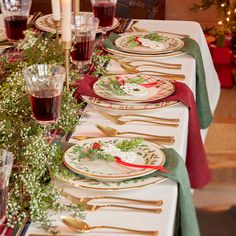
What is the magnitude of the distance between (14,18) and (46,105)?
0.71 metres

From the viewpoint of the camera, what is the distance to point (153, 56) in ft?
7.61

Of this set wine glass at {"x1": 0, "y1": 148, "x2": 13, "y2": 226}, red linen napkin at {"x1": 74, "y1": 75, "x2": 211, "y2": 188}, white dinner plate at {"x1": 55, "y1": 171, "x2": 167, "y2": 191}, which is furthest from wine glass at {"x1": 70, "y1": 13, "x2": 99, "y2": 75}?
wine glass at {"x1": 0, "y1": 148, "x2": 13, "y2": 226}

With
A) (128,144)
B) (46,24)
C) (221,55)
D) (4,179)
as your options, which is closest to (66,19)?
(128,144)

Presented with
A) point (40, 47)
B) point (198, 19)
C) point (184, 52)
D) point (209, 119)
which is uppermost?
point (40, 47)

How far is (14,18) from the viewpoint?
2.20 m

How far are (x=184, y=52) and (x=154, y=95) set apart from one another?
467mm

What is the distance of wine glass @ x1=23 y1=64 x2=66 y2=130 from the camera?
1576 millimetres

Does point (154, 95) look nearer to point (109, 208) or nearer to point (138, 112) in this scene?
point (138, 112)

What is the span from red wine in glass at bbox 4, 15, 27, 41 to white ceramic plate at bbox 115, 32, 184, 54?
1.19ft

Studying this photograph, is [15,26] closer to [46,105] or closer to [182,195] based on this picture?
[46,105]

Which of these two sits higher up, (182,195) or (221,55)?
(182,195)

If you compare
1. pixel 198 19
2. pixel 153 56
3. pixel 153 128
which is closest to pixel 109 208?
pixel 153 128

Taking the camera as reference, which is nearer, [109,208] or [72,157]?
[109,208]

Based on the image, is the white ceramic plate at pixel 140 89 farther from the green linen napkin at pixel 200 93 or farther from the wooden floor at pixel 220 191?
the wooden floor at pixel 220 191
